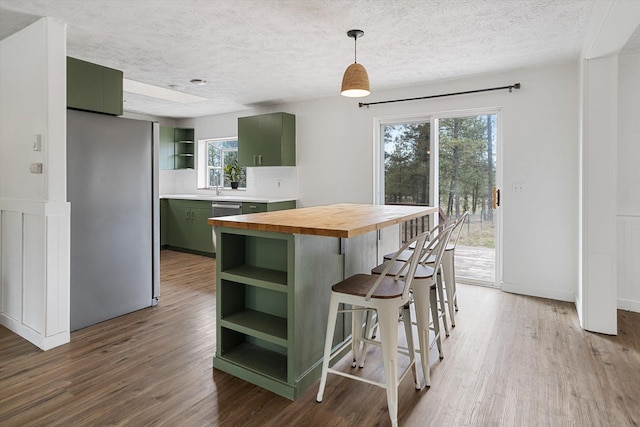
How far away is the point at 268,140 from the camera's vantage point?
521 cm

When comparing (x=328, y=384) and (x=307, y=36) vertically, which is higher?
(x=307, y=36)

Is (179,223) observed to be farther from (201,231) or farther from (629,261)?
(629,261)

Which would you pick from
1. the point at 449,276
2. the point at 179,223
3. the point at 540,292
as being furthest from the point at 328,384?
the point at 179,223

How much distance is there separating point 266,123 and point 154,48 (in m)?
2.15

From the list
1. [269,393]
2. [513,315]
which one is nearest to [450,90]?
[513,315]

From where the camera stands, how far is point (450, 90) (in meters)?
4.11

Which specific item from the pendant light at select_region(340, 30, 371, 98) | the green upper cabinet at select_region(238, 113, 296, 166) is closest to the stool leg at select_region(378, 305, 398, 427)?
the pendant light at select_region(340, 30, 371, 98)

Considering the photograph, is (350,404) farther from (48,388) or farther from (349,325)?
(48,388)

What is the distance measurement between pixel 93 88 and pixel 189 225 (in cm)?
312

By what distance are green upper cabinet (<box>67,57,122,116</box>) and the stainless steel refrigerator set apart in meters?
0.08

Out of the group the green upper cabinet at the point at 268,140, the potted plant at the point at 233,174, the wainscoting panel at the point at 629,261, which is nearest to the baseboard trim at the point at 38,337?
the green upper cabinet at the point at 268,140

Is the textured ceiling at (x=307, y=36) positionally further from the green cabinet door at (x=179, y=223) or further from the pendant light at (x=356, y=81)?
the green cabinet door at (x=179, y=223)

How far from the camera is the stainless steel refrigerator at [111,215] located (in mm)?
2848

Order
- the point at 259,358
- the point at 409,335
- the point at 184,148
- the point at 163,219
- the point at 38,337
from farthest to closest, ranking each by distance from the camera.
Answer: the point at 184,148 → the point at 163,219 → the point at 38,337 → the point at 259,358 → the point at 409,335
